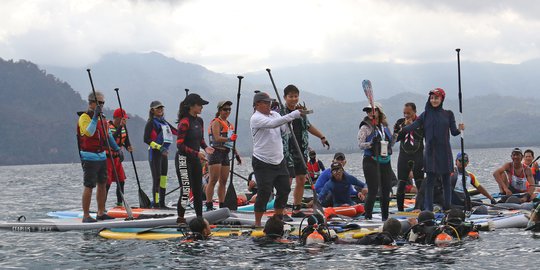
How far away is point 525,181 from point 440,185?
4.54m

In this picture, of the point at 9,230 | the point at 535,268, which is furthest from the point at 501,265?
the point at 9,230

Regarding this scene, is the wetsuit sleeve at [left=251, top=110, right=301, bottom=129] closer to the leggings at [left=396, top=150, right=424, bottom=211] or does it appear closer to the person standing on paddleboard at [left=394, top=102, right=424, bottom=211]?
the person standing on paddleboard at [left=394, top=102, right=424, bottom=211]

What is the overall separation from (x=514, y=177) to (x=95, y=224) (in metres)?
11.4

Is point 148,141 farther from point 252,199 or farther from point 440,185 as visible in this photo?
point 440,185

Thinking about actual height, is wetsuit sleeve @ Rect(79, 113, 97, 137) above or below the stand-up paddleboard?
above

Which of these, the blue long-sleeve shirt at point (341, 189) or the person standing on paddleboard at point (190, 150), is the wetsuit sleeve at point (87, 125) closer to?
the person standing on paddleboard at point (190, 150)

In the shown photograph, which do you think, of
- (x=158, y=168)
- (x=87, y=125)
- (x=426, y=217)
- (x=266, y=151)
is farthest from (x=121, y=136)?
(x=426, y=217)

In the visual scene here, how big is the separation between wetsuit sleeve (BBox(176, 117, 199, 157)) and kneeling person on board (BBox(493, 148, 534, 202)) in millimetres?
9734

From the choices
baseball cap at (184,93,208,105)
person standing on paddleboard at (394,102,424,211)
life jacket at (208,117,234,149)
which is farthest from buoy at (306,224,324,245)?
life jacket at (208,117,234,149)

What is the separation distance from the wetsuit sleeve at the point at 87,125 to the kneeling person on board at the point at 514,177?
11059 millimetres

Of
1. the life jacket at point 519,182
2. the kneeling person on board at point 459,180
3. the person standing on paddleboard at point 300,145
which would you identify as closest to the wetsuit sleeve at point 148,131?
the person standing on paddleboard at point 300,145

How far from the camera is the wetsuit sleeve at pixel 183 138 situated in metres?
14.7

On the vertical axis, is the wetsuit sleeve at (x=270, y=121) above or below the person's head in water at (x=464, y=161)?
above

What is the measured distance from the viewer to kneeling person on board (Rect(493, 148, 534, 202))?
2070cm
